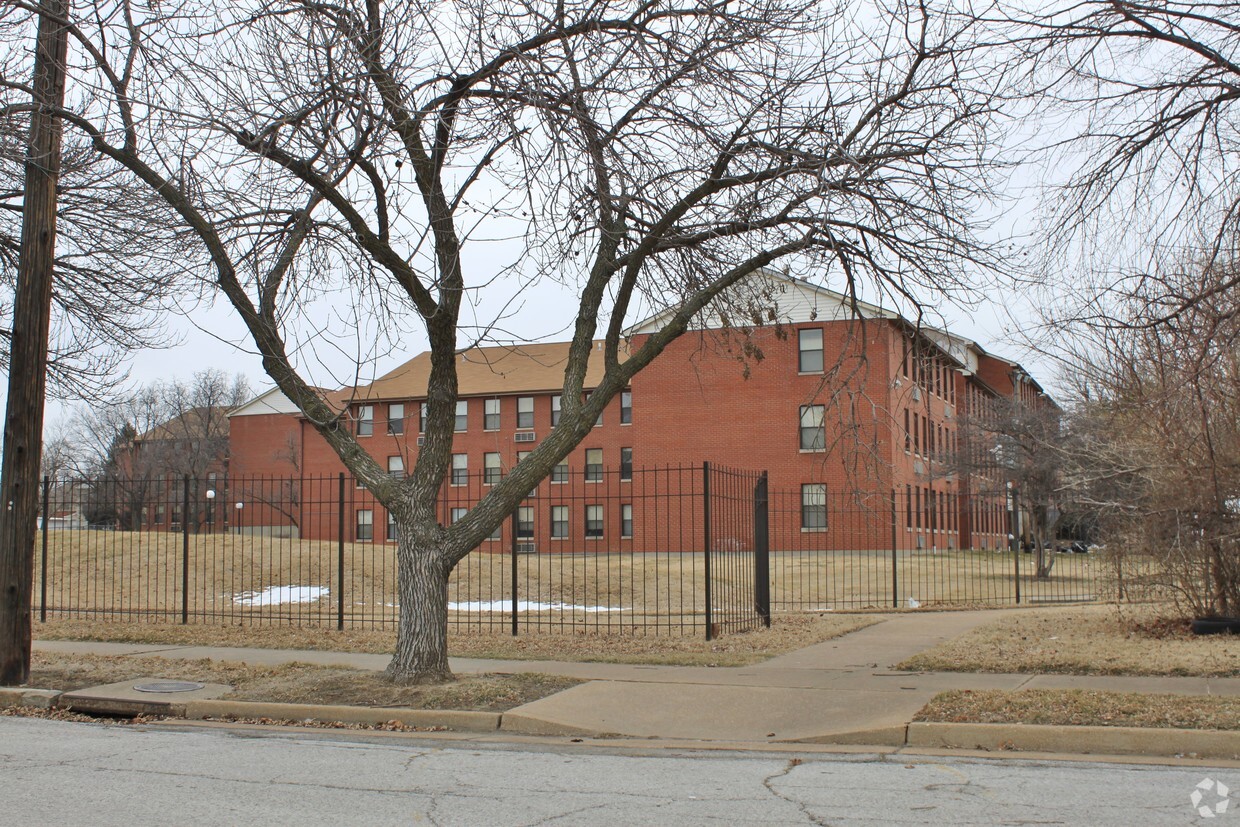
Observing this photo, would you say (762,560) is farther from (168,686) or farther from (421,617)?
(168,686)

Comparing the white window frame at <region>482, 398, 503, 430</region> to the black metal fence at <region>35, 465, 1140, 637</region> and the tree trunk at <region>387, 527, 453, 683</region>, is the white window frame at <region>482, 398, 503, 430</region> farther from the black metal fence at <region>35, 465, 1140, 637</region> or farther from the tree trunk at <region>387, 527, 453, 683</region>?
the tree trunk at <region>387, 527, 453, 683</region>

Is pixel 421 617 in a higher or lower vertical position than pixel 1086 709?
higher

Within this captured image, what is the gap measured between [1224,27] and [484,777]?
8.27 metres

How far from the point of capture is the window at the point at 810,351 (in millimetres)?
41750

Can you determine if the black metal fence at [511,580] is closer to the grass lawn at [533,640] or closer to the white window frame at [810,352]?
the grass lawn at [533,640]

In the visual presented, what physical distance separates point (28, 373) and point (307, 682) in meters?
4.32

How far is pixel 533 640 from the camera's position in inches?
571

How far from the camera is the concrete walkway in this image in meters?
9.02

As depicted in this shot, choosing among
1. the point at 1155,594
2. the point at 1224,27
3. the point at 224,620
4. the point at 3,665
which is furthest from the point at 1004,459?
the point at 3,665

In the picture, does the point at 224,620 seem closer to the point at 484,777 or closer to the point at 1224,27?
the point at 484,777

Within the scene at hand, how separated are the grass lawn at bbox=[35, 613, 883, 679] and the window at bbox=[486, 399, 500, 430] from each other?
39520 mm

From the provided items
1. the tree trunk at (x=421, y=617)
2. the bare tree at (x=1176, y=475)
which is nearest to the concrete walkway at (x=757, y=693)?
the tree trunk at (x=421, y=617)

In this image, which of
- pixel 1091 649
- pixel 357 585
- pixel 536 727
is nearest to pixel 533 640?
pixel 536 727

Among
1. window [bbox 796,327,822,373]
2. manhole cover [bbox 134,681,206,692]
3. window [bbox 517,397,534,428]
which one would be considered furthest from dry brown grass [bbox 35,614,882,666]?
window [bbox 517,397,534,428]
